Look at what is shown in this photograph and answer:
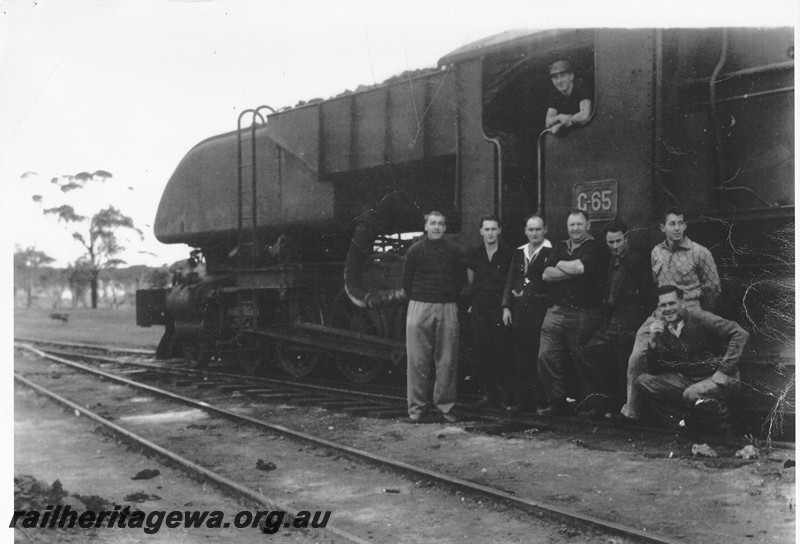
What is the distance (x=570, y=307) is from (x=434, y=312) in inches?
47.7

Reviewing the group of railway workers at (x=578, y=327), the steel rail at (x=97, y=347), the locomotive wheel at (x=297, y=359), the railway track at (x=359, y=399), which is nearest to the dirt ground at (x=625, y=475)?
the railway track at (x=359, y=399)

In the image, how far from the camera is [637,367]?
225 inches

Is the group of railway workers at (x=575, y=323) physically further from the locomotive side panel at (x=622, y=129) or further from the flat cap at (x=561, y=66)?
the locomotive side panel at (x=622, y=129)

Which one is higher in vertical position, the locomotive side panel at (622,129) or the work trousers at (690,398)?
the locomotive side panel at (622,129)

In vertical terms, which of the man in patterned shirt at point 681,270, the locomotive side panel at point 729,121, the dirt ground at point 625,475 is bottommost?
the dirt ground at point 625,475

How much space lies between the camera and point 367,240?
843 centimetres

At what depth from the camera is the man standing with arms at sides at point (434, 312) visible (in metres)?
6.93

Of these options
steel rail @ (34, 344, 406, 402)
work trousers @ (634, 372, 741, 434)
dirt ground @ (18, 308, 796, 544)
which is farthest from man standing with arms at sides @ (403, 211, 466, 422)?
work trousers @ (634, 372, 741, 434)

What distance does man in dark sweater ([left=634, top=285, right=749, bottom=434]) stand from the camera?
520cm

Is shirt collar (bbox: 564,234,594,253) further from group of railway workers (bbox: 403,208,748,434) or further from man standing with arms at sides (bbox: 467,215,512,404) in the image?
man standing with arms at sides (bbox: 467,215,512,404)

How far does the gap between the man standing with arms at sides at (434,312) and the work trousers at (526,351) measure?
0.54 meters

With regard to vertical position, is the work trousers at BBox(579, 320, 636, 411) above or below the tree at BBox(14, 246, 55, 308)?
below

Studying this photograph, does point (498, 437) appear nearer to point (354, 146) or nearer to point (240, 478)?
point (240, 478)

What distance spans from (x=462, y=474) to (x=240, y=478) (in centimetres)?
150
